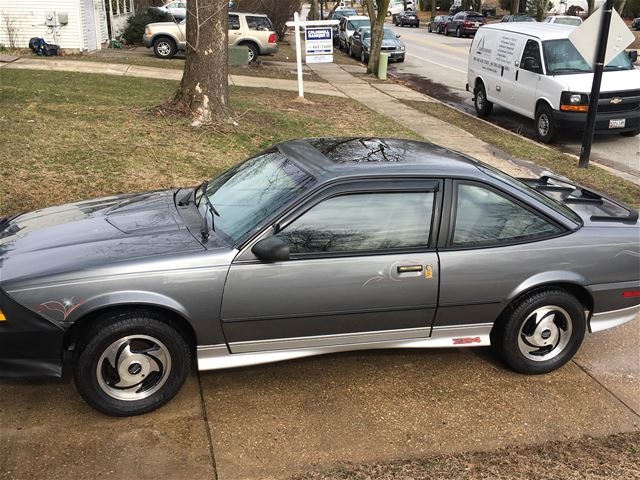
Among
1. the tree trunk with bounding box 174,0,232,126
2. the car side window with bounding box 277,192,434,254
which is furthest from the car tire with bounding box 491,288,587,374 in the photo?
the tree trunk with bounding box 174,0,232,126

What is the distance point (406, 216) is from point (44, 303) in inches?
83.3

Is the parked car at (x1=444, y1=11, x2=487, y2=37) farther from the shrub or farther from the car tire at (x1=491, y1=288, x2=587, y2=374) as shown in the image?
the car tire at (x1=491, y1=288, x2=587, y2=374)

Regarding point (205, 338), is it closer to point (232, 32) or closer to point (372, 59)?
point (372, 59)

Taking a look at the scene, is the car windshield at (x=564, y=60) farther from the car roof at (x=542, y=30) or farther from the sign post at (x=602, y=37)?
the sign post at (x=602, y=37)

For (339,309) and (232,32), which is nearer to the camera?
(339,309)

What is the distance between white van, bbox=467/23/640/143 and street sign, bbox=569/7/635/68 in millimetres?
1953

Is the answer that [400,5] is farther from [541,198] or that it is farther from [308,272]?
[308,272]

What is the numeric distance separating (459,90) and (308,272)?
54.8 feet

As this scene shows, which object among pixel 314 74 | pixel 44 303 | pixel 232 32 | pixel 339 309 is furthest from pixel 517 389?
pixel 232 32

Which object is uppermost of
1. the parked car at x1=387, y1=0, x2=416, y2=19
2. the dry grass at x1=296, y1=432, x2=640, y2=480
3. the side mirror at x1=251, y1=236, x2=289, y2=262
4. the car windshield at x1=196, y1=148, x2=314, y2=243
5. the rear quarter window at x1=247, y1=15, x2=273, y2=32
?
the parked car at x1=387, y1=0, x2=416, y2=19

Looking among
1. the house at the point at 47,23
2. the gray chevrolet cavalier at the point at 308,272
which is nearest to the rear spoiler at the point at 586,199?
the gray chevrolet cavalier at the point at 308,272

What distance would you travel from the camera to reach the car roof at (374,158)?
3928mm

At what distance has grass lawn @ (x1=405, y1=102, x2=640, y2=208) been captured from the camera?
353 inches

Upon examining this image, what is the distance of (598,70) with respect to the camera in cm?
944
